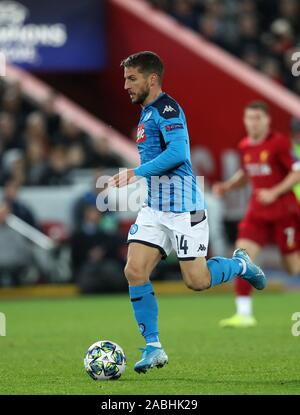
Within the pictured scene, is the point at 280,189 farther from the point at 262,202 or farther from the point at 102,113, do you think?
the point at 102,113

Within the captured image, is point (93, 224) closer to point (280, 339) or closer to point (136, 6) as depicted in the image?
point (136, 6)

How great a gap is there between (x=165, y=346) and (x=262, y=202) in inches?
104

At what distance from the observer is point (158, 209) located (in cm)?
855

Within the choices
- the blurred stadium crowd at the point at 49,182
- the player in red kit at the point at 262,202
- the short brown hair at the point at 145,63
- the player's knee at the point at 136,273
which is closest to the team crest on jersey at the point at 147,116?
the short brown hair at the point at 145,63

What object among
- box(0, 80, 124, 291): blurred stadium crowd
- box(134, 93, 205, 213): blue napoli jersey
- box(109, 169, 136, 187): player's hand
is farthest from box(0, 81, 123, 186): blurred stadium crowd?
box(109, 169, 136, 187): player's hand

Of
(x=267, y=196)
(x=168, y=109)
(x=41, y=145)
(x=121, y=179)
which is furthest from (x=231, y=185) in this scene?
(x=41, y=145)

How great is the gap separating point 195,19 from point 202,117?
225 cm

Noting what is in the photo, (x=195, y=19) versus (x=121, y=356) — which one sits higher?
(x=195, y=19)

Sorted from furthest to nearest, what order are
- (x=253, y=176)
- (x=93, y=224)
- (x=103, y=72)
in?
(x=103, y=72) < (x=93, y=224) < (x=253, y=176)

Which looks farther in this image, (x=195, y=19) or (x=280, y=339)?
(x=195, y=19)
